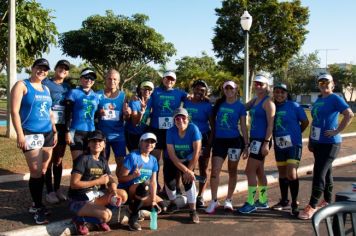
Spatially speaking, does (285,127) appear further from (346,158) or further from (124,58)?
(124,58)

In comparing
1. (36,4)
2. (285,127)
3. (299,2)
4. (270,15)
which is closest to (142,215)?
(285,127)

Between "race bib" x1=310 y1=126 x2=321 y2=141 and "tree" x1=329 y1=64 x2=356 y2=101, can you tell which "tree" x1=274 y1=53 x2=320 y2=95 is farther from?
"race bib" x1=310 y1=126 x2=321 y2=141

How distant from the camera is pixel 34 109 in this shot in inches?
214

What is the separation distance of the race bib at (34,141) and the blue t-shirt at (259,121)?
2.90 m

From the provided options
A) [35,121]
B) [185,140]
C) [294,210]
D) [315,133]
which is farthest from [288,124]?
[35,121]

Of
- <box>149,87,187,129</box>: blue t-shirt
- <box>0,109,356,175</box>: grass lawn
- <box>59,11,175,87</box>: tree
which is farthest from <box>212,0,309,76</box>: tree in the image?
<box>149,87,187,129</box>: blue t-shirt

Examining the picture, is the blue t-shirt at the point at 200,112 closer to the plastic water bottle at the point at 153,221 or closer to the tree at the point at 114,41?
the plastic water bottle at the point at 153,221

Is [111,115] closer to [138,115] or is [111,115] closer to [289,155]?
[138,115]

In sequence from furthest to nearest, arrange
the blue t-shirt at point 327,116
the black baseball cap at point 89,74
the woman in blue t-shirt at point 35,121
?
the blue t-shirt at point 327,116
the black baseball cap at point 89,74
the woman in blue t-shirt at point 35,121

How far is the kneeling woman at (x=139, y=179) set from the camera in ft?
18.6

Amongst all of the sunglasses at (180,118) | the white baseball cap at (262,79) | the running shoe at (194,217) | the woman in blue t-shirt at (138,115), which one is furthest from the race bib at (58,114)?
the white baseball cap at (262,79)

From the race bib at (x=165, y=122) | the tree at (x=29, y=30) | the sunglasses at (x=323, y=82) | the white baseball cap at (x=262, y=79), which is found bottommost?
the race bib at (x=165, y=122)

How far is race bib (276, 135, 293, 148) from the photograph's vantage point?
634cm

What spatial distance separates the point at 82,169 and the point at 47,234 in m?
0.85
